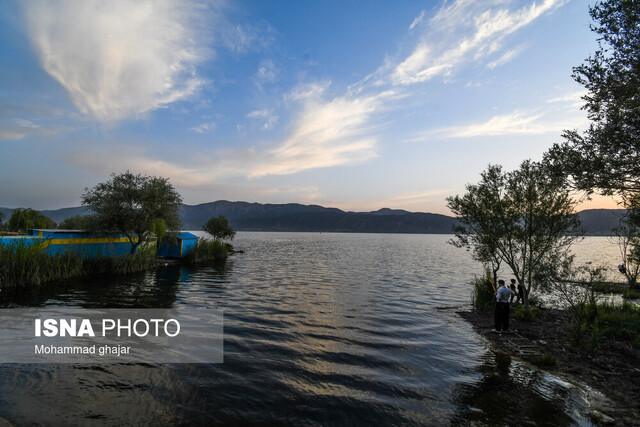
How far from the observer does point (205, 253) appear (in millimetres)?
48781

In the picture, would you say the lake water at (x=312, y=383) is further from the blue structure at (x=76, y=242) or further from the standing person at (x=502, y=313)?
the blue structure at (x=76, y=242)

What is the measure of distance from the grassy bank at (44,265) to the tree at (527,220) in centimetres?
3222

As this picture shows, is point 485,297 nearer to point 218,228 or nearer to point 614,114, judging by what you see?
point 614,114

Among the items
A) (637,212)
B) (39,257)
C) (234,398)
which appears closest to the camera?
(234,398)

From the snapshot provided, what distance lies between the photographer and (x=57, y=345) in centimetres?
1177

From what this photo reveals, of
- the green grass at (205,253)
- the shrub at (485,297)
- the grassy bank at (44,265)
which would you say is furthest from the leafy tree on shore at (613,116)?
the green grass at (205,253)

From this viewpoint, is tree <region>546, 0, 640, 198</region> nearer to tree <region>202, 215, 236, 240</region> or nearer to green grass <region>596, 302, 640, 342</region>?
green grass <region>596, 302, 640, 342</region>

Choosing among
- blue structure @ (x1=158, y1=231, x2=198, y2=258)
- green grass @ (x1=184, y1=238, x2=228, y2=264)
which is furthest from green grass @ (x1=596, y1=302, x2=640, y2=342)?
blue structure @ (x1=158, y1=231, x2=198, y2=258)

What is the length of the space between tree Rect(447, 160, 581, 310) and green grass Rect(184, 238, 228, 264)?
132ft

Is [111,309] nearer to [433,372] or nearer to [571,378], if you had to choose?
[433,372]

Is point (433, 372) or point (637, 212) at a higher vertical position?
point (637, 212)

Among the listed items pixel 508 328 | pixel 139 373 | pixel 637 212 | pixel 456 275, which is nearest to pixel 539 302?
pixel 508 328

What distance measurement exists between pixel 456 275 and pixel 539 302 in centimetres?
1939

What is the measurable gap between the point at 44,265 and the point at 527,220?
35469 mm
